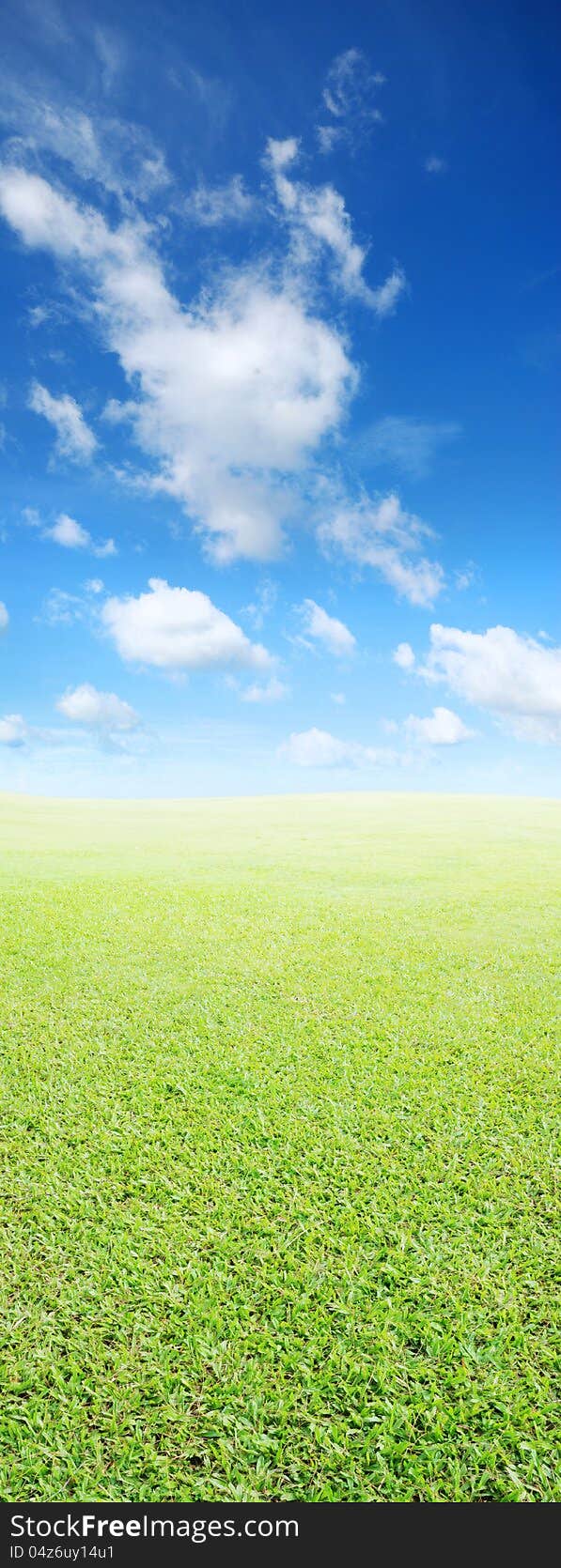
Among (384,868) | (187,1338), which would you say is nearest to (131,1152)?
(187,1338)

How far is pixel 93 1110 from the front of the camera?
4.79m

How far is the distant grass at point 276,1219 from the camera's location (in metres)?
2.58

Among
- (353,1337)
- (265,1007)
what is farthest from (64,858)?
(353,1337)

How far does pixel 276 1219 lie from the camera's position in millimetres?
3723

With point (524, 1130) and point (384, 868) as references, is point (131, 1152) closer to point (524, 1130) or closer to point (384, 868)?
point (524, 1130)

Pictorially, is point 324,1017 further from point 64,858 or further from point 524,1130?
point 64,858

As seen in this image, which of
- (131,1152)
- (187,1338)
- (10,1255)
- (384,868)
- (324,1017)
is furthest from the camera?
(384,868)

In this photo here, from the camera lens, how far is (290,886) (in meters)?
13.2

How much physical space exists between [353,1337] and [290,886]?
10.2m

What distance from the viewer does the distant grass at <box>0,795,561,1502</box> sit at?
8.47ft
